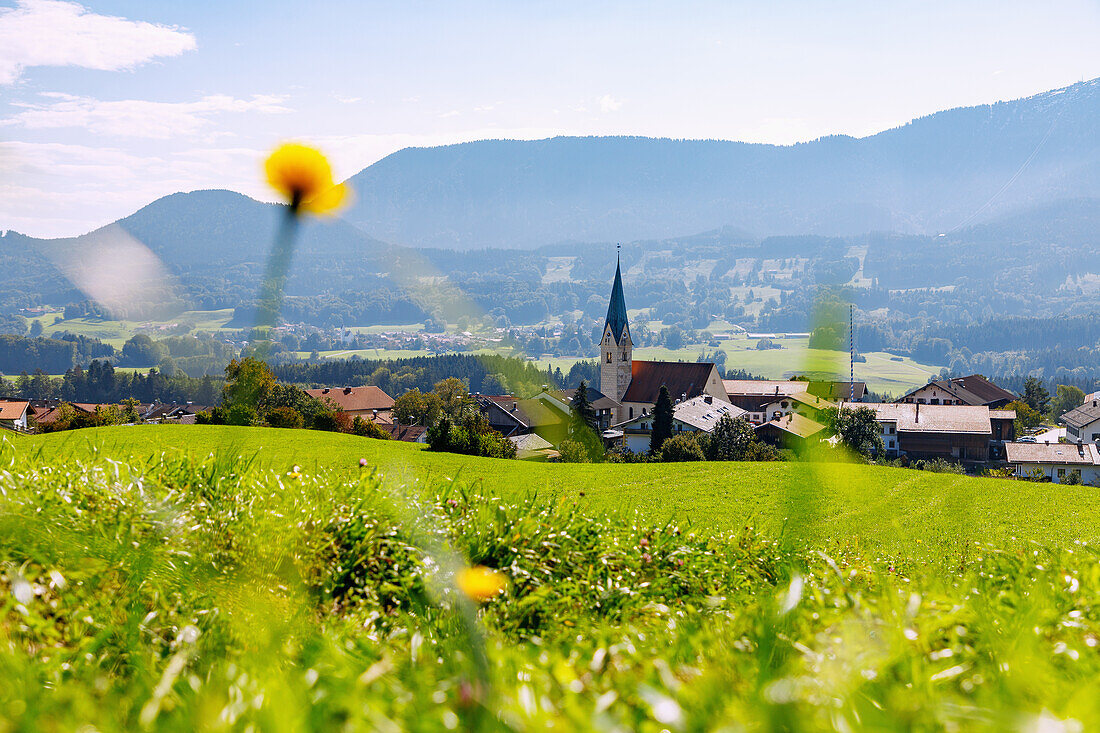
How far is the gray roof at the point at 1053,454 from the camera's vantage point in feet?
149

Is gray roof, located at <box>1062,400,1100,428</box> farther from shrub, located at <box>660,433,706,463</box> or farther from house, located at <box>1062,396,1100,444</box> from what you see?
shrub, located at <box>660,433,706,463</box>

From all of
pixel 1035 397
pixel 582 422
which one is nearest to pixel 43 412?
pixel 582 422

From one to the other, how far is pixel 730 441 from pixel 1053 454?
19.6 metres

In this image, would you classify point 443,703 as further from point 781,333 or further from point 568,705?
point 781,333

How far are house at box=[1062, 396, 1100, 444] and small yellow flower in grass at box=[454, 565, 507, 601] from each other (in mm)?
77098

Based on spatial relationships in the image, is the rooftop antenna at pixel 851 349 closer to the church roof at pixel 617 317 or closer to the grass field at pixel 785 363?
the grass field at pixel 785 363

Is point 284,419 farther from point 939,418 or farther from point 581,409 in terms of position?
point 939,418

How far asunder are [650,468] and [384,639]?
1056cm

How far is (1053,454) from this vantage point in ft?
154

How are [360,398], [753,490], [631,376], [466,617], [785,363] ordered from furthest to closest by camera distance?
[785,363] < [360,398] < [631,376] < [753,490] < [466,617]

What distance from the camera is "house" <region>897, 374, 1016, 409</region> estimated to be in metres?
77.8

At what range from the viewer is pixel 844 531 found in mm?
9234

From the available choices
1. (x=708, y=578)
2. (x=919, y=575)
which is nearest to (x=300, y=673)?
(x=708, y=578)

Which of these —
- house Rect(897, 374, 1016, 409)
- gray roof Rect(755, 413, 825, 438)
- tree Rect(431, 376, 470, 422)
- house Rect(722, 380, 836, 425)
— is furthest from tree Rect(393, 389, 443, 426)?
house Rect(897, 374, 1016, 409)
